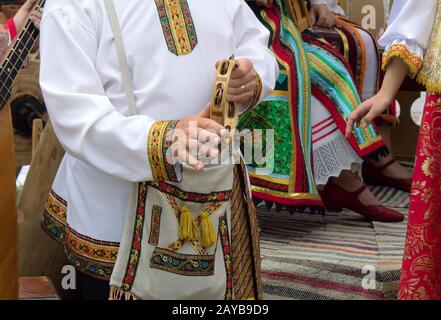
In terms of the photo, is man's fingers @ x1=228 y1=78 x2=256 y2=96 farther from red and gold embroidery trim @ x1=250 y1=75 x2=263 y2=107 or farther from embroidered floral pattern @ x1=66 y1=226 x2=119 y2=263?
embroidered floral pattern @ x1=66 y1=226 x2=119 y2=263

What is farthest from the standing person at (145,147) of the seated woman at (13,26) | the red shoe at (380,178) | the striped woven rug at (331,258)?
the red shoe at (380,178)

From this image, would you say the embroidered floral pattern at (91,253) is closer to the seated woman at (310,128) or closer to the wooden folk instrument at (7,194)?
the wooden folk instrument at (7,194)

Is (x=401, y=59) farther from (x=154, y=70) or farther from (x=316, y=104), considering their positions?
(x=316, y=104)

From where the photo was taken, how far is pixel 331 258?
9.54 feet

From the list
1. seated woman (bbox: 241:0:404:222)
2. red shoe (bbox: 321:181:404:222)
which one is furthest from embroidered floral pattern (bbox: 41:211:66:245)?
red shoe (bbox: 321:181:404:222)

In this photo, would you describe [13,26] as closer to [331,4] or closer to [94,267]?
[94,267]

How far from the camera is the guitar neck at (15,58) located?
1924mm

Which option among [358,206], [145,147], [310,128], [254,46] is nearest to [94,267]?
[145,147]

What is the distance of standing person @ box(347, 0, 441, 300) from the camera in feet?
6.68

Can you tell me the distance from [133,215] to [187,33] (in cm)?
43

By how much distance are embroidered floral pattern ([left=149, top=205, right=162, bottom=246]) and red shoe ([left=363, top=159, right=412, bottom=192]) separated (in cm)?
249

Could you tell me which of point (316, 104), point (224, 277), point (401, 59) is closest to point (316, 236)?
point (316, 104)

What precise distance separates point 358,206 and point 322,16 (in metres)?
0.97

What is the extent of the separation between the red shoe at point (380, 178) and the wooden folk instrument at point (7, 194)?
2.48 m
